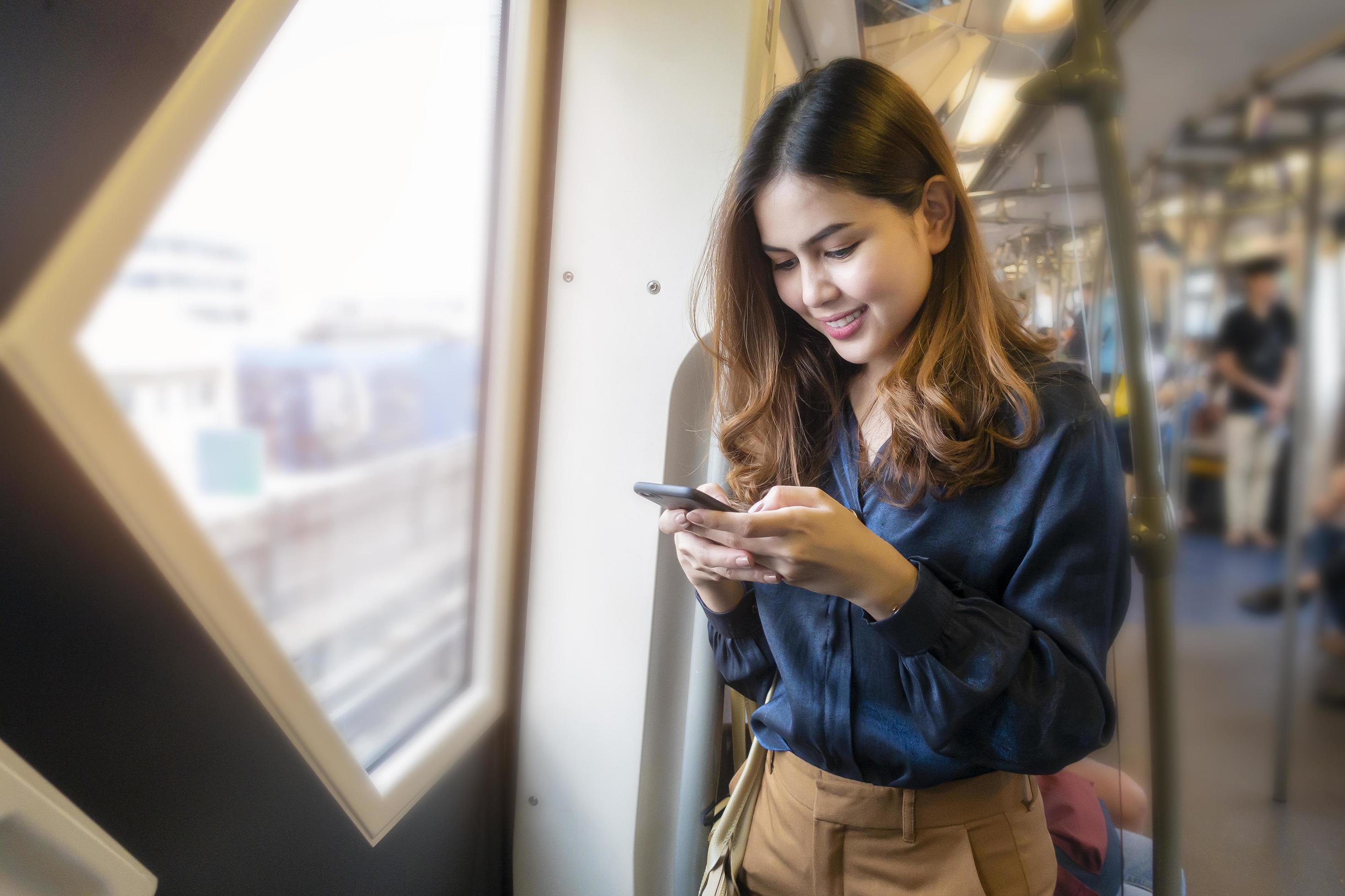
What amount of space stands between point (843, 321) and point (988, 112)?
1.03 ft

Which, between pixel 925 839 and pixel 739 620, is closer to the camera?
pixel 925 839

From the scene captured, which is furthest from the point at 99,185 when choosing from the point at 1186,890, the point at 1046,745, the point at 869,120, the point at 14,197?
the point at 1186,890

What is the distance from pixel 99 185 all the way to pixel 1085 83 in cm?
96

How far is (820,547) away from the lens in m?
0.82

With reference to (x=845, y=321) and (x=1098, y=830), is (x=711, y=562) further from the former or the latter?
(x=1098, y=830)

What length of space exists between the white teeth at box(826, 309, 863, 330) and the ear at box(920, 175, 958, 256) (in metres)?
0.12

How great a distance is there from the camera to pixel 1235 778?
0.74 meters

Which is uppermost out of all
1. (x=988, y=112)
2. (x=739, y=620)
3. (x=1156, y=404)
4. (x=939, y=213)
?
(x=988, y=112)

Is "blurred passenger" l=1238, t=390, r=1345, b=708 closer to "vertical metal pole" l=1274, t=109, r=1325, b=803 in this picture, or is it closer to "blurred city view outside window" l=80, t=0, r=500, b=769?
"vertical metal pole" l=1274, t=109, r=1325, b=803

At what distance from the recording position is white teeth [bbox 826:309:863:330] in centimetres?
102

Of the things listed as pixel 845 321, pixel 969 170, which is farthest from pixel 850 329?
pixel 969 170

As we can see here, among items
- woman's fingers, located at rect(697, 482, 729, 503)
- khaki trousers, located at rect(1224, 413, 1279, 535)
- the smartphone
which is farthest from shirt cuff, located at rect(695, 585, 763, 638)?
khaki trousers, located at rect(1224, 413, 1279, 535)

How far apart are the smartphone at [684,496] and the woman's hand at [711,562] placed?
0.02 m

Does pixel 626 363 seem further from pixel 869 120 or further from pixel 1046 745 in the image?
pixel 1046 745
